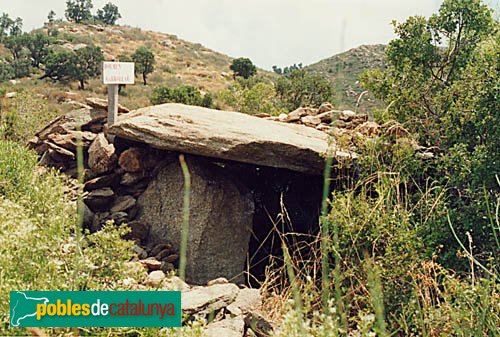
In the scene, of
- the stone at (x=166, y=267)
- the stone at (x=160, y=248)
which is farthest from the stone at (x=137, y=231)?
the stone at (x=166, y=267)

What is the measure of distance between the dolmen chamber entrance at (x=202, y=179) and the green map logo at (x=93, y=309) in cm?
208

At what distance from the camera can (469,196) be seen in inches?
201

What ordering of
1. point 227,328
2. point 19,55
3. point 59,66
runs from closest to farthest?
point 227,328 < point 59,66 < point 19,55

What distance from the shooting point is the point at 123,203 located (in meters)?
6.91

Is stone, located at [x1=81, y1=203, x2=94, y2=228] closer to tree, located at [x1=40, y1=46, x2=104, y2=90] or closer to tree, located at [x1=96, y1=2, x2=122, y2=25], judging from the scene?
tree, located at [x1=40, y1=46, x2=104, y2=90]

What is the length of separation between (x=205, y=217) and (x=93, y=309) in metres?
2.89

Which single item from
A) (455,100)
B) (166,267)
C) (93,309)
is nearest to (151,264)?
(166,267)

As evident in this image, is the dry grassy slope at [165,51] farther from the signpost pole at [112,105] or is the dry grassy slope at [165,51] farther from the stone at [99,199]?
the stone at [99,199]

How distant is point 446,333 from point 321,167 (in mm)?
2512

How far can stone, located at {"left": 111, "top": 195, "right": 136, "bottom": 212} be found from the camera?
270 inches

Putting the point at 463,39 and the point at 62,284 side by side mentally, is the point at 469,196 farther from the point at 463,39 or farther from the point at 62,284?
the point at 62,284

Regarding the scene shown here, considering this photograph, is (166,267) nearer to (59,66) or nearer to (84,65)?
(84,65)

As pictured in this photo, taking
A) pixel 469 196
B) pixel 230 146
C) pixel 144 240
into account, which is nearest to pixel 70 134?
pixel 144 240

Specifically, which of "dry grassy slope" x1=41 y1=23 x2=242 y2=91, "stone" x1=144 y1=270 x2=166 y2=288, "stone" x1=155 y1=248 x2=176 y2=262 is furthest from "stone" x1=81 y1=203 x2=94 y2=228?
"dry grassy slope" x1=41 y1=23 x2=242 y2=91
